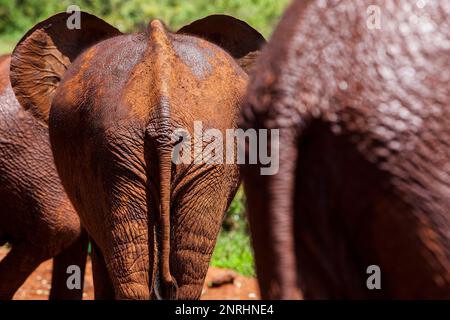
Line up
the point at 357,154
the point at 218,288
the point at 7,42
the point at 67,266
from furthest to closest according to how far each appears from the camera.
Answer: the point at 7,42, the point at 218,288, the point at 67,266, the point at 357,154

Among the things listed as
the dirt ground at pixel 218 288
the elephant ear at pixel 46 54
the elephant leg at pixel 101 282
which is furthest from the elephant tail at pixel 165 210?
the dirt ground at pixel 218 288

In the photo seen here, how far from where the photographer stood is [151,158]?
3.06 metres

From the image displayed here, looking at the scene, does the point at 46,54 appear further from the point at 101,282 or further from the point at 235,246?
the point at 235,246

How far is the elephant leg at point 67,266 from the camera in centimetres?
488

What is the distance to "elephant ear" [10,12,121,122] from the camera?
4.17m

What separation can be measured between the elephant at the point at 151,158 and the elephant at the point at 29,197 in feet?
3.75

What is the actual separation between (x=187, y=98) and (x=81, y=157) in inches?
18.7

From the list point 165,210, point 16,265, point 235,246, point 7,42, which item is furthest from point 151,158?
point 7,42

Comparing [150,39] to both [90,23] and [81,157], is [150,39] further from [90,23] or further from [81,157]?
[90,23]

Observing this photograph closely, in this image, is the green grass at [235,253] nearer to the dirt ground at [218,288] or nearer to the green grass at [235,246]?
the green grass at [235,246]

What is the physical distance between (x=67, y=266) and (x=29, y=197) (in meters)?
0.51

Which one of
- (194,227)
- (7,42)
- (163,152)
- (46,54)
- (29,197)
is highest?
(7,42)

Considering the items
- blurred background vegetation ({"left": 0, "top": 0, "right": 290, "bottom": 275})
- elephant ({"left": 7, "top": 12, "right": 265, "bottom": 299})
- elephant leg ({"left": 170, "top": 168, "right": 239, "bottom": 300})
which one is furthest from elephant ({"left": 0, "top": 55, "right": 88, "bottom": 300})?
blurred background vegetation ({"left": 0, "top": 0, "right": 290, "bottom": 275})
